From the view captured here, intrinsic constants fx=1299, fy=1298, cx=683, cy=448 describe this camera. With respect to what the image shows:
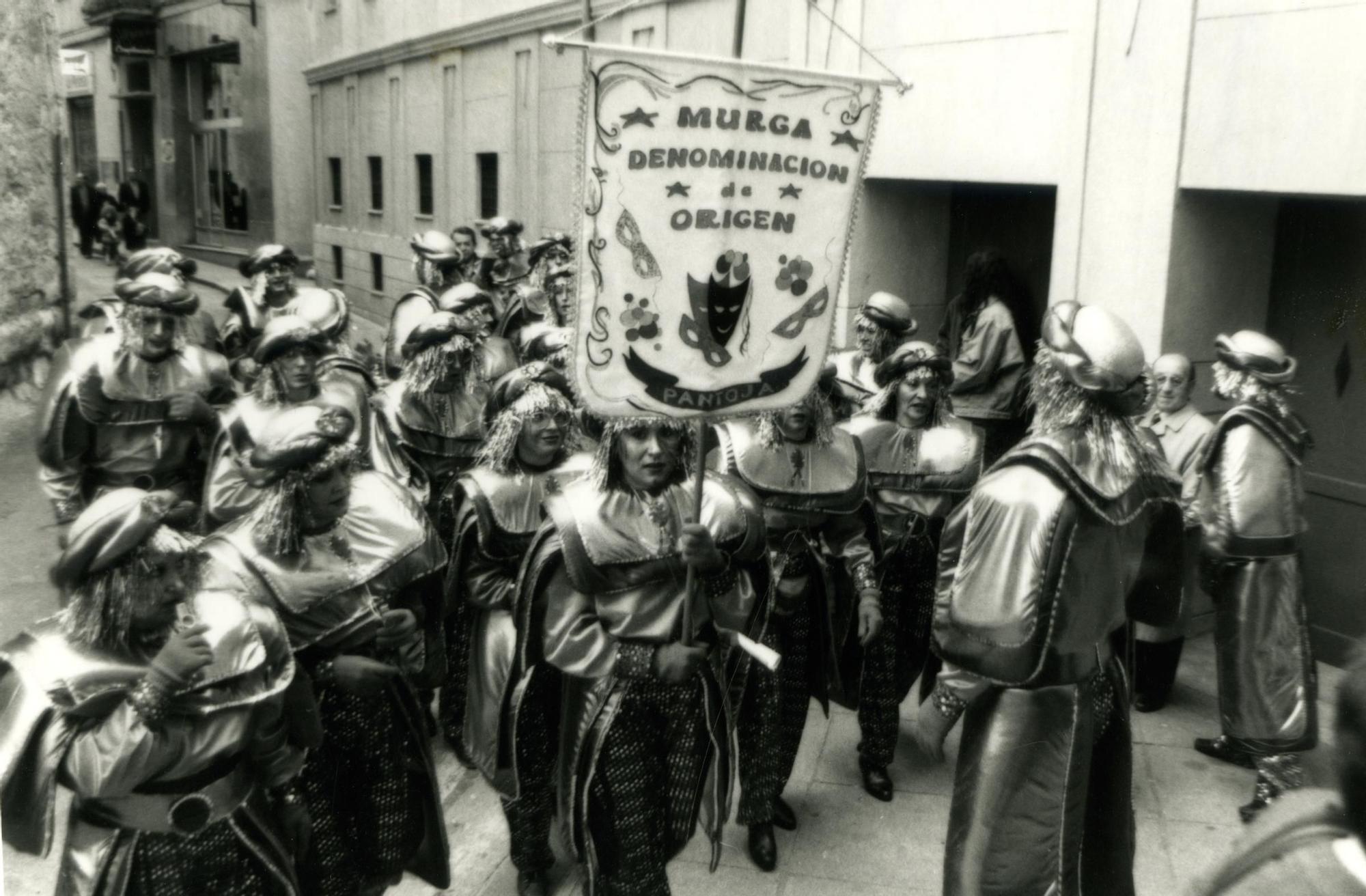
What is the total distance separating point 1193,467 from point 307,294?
5.46 m

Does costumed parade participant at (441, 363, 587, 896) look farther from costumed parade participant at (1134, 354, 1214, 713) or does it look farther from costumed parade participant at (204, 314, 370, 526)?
costumed parade participant at (1134, 354, 1214, 713)

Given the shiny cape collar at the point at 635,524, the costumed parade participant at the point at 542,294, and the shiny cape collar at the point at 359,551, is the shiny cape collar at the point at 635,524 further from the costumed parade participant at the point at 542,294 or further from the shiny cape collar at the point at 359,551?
the costumed parade participant at the point at 542,294

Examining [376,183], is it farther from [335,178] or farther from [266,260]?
[266,260]

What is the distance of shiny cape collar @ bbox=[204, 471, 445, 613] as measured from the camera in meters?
3.74

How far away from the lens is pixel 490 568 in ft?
16.4

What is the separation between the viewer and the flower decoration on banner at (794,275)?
3771 mm

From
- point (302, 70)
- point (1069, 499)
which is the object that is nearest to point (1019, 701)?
point (1069, 499)

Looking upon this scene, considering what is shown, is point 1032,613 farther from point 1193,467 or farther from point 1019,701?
point 1193,467

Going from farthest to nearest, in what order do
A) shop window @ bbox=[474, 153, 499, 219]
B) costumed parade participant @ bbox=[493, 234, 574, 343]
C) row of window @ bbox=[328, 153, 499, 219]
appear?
row of window @ bbox=[328, 153, 499, 219]
shop window @ bbox=[474, 153, 499, 219]
costumed parade participant @ bbox=[493, 234, 574, 343]

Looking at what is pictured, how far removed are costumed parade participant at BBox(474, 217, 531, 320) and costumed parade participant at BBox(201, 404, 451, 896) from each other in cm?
731

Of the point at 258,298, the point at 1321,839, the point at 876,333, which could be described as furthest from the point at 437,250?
the point at 1321,839

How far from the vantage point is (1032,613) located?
145 inches

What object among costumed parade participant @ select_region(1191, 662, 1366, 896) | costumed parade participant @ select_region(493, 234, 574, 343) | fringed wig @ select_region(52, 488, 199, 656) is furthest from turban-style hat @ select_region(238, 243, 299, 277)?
costumed parade participant @ select_region(1191, 662, 1366, 896)

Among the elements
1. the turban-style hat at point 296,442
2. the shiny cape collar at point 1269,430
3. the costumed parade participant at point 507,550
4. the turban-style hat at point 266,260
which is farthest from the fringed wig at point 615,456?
the turban-style hat at point 266,260
